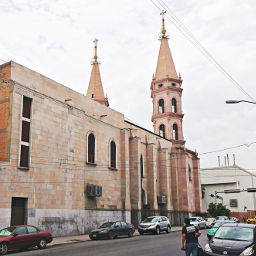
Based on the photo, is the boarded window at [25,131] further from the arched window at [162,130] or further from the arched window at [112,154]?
the arched window at [162,130]

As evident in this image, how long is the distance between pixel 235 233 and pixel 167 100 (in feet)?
120

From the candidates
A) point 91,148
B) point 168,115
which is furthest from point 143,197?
point 168,115

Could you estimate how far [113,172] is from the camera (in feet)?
106

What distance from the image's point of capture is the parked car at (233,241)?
10703mm

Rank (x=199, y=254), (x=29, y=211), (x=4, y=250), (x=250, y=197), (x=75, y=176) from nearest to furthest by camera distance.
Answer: (x=199, y=254) < (x=4, y=250) < (x=29, y=211) < (x=75, y=176) < (x=250, y=197)

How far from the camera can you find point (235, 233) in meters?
12.3

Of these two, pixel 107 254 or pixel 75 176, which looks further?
pixel 75 176

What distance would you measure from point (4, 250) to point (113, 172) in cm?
1727

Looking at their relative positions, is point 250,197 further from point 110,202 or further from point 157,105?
point 110,202

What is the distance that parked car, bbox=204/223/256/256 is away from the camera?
35.1ft

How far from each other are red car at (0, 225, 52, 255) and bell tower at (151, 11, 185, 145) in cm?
3140

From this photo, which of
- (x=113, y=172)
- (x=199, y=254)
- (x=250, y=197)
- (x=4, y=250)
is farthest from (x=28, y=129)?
(x=250, y=197)

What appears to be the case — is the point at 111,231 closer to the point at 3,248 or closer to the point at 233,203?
the point at 3,248

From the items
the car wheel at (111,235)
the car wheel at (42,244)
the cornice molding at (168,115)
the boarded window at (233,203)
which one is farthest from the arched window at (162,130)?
the car wheel at (42,244)
